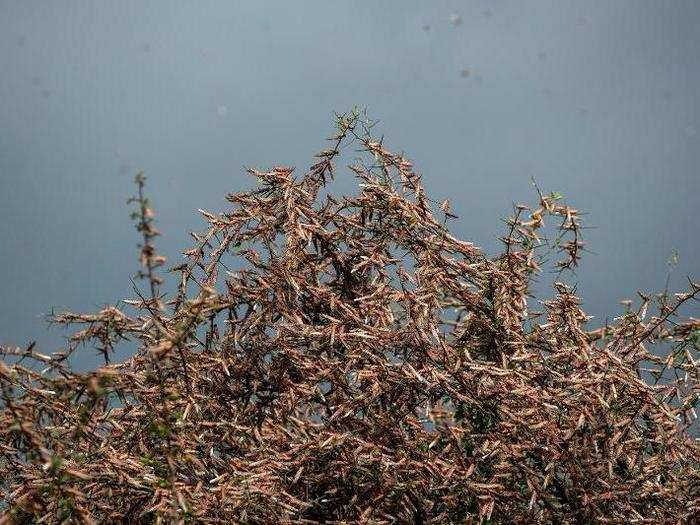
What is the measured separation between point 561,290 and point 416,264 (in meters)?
1.15

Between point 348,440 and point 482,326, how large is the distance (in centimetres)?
164

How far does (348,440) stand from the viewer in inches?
A: 221

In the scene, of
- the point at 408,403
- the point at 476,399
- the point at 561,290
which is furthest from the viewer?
the point at 561,290

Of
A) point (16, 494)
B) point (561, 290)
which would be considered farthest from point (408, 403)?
point (16, 494)

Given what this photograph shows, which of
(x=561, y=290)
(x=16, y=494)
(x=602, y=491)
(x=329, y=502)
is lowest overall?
(x=16, y=494)

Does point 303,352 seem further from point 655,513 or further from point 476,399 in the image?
point 655,513

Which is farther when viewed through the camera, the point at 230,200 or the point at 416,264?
the point at 230,200

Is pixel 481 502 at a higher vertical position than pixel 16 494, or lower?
higher

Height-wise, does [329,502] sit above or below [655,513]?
below

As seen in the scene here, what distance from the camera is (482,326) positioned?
677cm

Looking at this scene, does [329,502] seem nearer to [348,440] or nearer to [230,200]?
[348,440]

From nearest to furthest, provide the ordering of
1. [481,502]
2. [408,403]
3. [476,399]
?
[481,502] < [476,399] < [408,403]

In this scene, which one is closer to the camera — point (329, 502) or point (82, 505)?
point (82, 505)

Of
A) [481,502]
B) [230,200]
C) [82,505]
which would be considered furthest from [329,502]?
[230,200]
